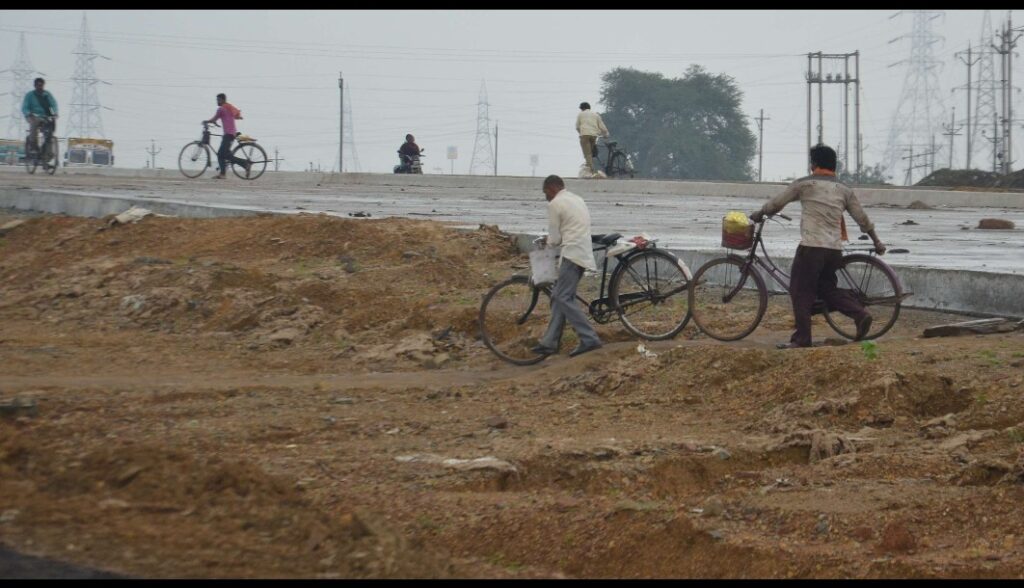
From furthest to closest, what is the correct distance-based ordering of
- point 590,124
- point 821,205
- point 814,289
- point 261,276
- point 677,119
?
1. point 677,119
2. point 590,124
3. point 261,276
4. point 814,289
5. point 821,205

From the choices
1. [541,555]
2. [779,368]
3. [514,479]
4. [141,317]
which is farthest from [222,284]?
[541,555]

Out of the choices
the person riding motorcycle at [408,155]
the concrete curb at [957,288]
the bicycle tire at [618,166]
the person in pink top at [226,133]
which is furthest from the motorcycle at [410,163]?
the concrete curb at [957,288]

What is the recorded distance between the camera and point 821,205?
34.3ft

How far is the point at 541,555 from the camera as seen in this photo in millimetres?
6082

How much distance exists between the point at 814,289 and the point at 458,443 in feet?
11.9

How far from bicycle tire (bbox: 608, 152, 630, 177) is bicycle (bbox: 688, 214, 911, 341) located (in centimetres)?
2584

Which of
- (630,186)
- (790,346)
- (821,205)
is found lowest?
(790,346)

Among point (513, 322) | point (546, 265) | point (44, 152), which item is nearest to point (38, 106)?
point (44, 152)

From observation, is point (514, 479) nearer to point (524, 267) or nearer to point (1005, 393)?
point (1005, 393)

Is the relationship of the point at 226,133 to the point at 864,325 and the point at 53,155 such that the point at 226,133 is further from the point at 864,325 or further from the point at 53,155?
the point at 864,325

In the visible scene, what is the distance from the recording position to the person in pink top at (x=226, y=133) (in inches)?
1000

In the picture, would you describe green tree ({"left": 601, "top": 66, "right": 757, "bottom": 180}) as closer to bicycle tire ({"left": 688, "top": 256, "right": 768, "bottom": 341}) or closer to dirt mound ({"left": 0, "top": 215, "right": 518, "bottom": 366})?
dirt mound ({"left": 0, "top": 215, "right": 518, "bottom": 366})

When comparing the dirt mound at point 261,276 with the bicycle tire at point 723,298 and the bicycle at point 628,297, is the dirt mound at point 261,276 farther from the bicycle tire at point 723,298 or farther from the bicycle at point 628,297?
the bicycle tire at point 723,298
